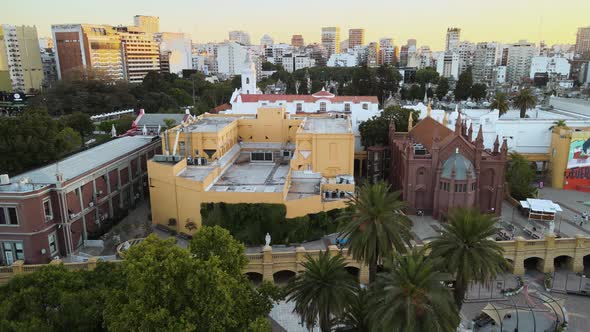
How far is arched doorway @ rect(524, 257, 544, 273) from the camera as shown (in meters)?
36.2

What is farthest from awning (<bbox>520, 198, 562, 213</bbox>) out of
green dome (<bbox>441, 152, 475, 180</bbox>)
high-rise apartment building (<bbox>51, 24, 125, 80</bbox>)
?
high-rise apartment building (<bbox>51, 24, 125, 80</bbox>)

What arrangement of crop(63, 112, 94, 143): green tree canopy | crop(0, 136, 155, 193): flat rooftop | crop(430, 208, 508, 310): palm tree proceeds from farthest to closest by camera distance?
crop(63, 112, 94, 143): green tree canopy
crop(0, 136, 155, 193): flat rooftop
crop(430, 208, 508, 310): palm tree

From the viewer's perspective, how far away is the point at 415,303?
17.4 m

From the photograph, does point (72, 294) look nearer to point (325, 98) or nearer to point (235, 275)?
point (235, 275)

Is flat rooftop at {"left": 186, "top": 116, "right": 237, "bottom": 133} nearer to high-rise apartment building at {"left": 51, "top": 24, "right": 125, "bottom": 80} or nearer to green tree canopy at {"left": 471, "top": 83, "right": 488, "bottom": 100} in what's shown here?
green tree canopy at {"left": 471, "top": 83, "right": 488, "bottom": 100}

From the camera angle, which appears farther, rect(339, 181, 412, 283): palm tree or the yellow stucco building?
the yellow stucco building

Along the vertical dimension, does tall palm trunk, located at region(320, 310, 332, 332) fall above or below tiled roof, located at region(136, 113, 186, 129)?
below

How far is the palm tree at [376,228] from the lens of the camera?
903 inches

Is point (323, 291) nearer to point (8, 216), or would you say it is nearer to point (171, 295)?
point (171, 295)

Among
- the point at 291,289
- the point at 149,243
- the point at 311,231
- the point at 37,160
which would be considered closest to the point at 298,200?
the point at 311,231

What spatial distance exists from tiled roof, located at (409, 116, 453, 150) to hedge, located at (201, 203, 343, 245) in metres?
18.2

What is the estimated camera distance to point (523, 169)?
1934 inches

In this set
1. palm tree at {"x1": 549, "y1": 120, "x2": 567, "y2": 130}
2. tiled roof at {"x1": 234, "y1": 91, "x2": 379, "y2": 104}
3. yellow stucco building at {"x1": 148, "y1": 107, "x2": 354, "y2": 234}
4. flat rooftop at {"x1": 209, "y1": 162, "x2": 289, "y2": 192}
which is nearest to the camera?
yellow stucco building at {"x1": 148, "y1": 107, "x2": 354, "y2": 234}

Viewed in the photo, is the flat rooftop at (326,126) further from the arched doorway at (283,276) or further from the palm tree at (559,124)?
the palm tree at (559,124)
